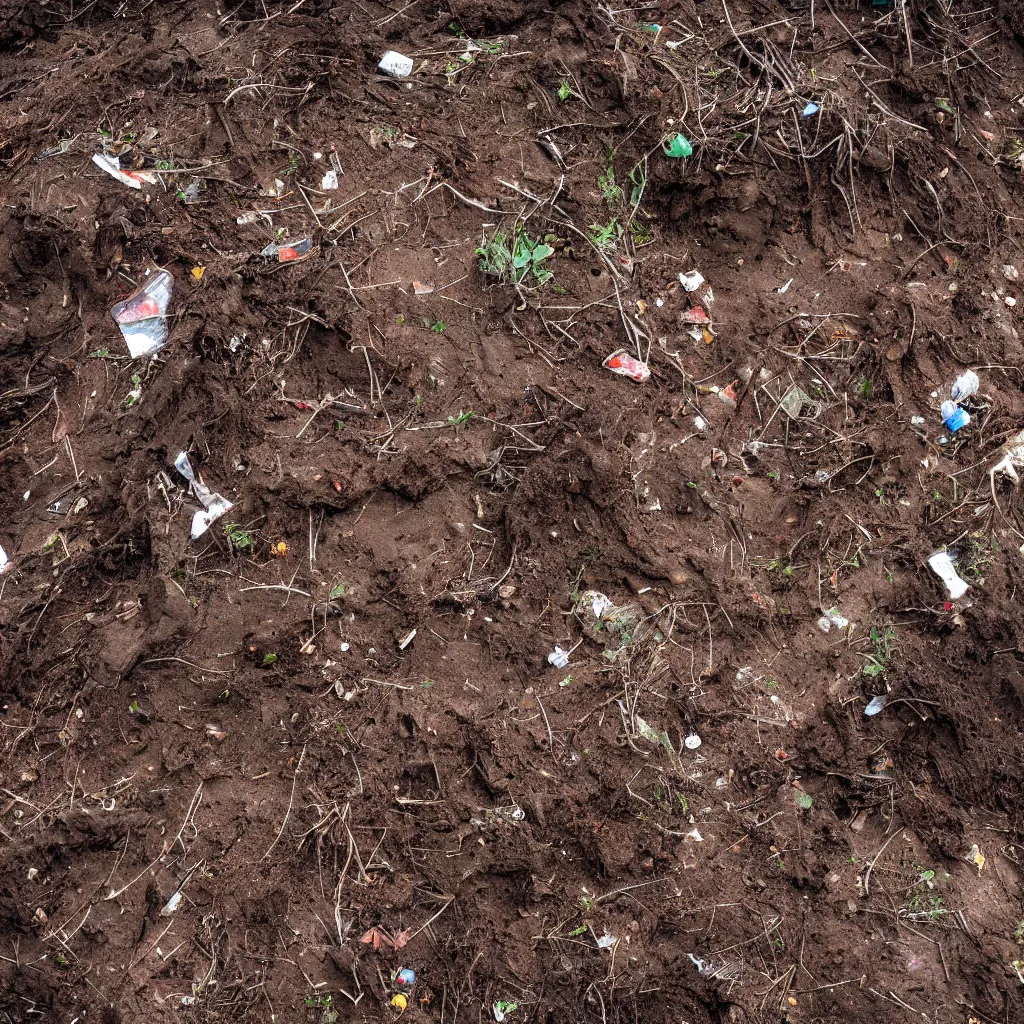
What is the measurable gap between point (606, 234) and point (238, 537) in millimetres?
1786

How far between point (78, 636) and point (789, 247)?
120 inches

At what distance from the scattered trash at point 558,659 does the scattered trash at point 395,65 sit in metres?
2.31

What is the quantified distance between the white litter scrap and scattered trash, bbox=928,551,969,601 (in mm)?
2539

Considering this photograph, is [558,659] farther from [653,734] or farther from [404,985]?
[404,985]

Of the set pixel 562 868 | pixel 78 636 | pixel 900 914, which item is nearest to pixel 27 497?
pixel 78 636

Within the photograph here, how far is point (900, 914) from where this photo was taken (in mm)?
2975

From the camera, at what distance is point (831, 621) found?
316 centimetres

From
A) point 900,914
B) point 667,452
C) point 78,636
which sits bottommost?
point 900,914

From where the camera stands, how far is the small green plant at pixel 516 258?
10.7ft

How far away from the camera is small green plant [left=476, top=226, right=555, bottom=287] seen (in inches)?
129

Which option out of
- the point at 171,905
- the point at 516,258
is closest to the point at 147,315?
the point at 516,258

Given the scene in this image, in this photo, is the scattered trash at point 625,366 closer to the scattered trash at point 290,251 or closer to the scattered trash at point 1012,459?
the scattered trash at point 290,251

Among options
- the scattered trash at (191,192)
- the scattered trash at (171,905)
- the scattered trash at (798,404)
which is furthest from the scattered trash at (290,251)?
the scattered trash at (171,905)

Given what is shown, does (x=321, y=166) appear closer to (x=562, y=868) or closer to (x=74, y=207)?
(x=74, y=207)
